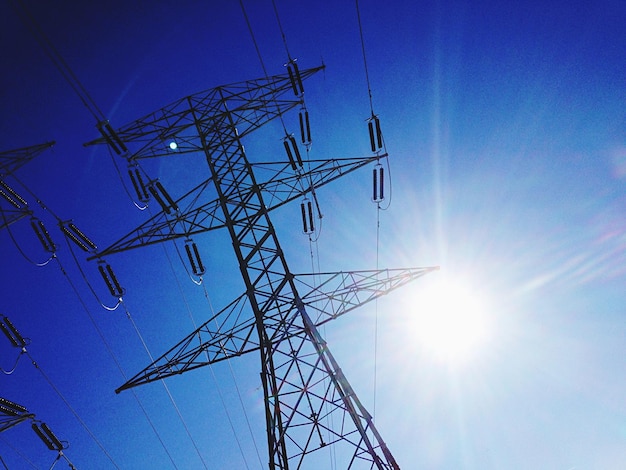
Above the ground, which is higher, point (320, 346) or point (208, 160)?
point (208, 160)

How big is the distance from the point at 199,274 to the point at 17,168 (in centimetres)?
569

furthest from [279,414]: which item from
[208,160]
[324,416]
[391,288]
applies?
[208,160]

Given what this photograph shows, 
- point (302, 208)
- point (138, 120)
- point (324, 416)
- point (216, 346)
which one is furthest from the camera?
point (138, 120)

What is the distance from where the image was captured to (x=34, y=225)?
34.6 ft

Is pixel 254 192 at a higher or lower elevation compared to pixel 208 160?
lower

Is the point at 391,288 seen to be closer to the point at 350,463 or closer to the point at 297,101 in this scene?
the point at 350,463

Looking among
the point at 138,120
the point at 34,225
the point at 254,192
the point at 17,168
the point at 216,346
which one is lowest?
the point at 216,346

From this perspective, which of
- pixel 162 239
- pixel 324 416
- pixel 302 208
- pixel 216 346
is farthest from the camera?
pixel 302 208

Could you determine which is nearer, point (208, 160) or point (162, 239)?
point (162, 239)

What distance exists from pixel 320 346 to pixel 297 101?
25.5 feet

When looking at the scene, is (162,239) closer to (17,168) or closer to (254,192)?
(254,192)

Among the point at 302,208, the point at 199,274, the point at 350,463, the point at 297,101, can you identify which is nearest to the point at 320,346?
the point at 350,463

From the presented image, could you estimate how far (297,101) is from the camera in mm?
12172

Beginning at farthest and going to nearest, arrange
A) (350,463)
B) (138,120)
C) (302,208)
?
1. (138,120)
2. (302,208)
3. (350,463)
